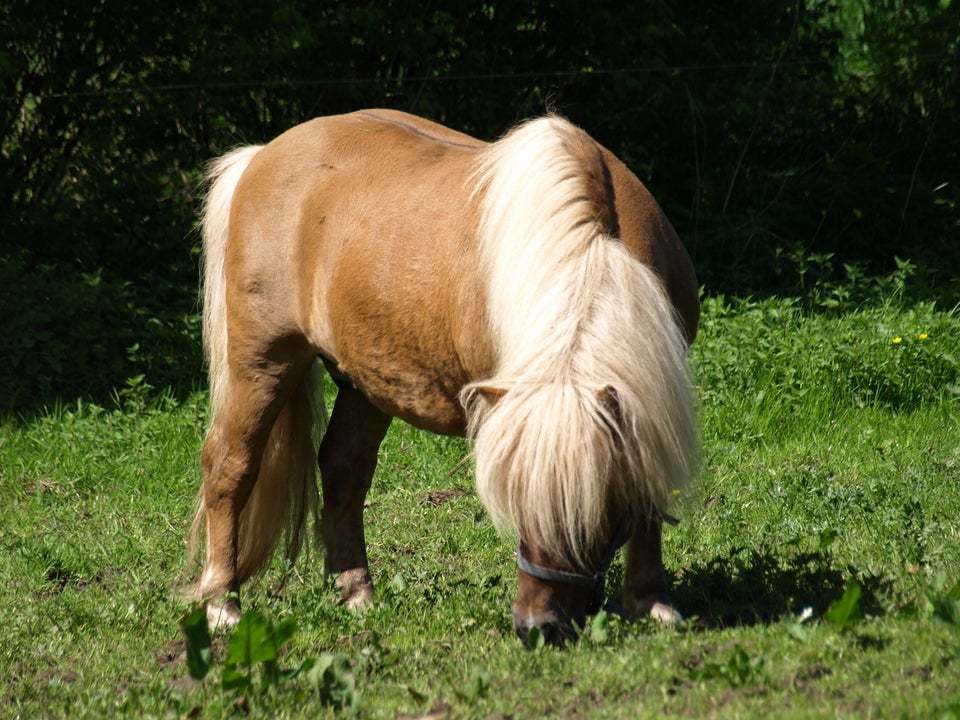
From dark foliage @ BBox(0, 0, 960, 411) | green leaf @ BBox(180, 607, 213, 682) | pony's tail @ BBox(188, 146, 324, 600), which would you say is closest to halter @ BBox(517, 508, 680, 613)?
green leaf @ BBox(180, 607, 213, 682)

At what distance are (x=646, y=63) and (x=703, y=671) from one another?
719 cm

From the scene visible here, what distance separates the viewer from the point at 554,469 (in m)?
2.97

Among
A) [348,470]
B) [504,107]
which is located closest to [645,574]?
[348,470]

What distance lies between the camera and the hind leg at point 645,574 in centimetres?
375

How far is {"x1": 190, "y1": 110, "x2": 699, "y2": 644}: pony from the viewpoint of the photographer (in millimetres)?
3053

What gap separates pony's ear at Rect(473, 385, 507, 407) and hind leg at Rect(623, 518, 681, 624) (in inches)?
34.1

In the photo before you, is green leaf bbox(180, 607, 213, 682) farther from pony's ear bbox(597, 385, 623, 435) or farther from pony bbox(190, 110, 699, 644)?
pony's ear bbox(597, 385, 623, 435)

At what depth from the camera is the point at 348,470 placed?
4.63 m

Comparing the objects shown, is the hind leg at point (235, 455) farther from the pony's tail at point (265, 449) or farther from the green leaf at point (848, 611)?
the green leaf at point (848, 611)

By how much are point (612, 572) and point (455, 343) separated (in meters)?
1.26

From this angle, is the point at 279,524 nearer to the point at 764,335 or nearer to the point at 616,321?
the point at 616,321

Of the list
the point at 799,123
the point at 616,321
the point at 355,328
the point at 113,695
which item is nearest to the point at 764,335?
the point at 799,123

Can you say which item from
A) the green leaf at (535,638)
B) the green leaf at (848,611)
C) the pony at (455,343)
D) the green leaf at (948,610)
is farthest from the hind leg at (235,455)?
the green leaf at (948,610)

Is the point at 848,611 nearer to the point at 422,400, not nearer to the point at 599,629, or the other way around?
the point at 599,629
